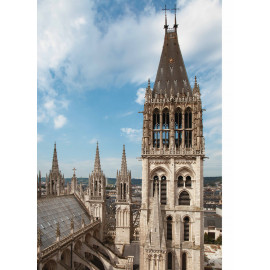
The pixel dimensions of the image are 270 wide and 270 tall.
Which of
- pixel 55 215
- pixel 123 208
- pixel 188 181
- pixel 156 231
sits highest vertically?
pixel 188 181

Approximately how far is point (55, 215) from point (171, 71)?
1476 cm

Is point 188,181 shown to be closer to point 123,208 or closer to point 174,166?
point 174,166

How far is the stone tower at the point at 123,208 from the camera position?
69.1ft

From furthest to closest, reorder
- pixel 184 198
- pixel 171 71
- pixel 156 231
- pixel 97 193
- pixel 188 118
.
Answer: pixel 97 193 → pixel 171 71 → pixel 188 118 → pixel 184 198 → pixel 156 231

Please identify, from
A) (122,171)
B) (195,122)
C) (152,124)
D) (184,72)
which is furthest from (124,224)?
(184,72)

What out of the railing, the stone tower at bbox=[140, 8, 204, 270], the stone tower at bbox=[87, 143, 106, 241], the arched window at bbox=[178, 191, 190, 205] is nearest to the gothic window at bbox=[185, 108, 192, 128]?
the stone tower at bbox=[140, 8, 204, 270]

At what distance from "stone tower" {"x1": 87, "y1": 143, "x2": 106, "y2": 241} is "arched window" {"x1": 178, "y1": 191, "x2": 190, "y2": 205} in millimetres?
9315

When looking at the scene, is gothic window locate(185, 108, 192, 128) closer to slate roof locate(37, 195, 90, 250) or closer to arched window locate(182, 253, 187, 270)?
arched window locate(182, 253, 187, 270)

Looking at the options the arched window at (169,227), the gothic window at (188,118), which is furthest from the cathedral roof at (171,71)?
the arched window at (169,227)

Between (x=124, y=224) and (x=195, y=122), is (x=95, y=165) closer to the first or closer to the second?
(x=124, y=224)

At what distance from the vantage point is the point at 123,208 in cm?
2138

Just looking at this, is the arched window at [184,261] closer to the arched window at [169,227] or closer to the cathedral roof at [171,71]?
the arched window at [169,227]

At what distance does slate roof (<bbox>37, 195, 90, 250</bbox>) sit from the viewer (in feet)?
43.7

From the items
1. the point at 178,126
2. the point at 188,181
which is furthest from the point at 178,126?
the point at 188,181
